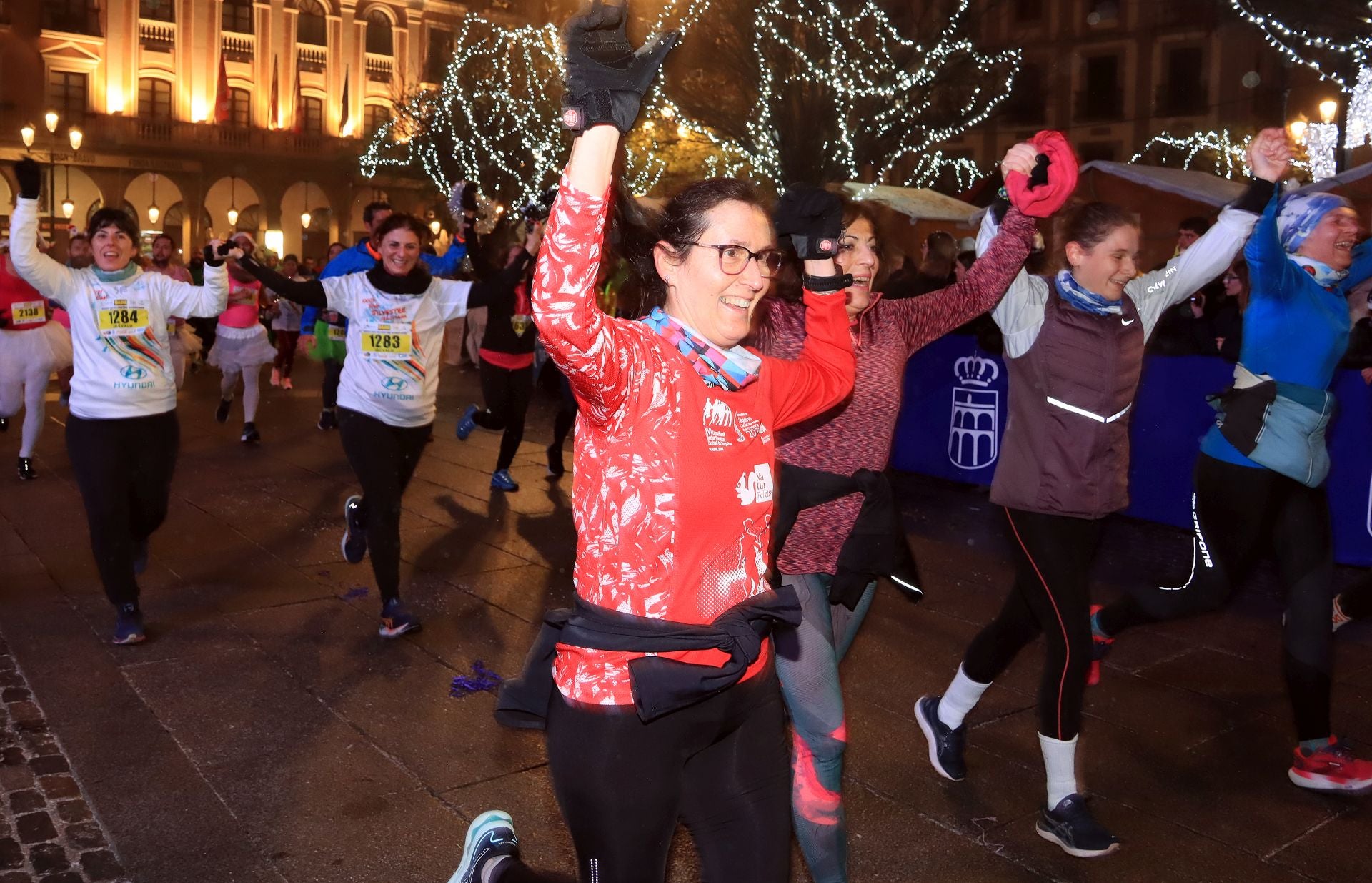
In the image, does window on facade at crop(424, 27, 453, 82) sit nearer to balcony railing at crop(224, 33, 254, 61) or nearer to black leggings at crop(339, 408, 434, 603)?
balcony railing at crop(224, 33, 254, 61)

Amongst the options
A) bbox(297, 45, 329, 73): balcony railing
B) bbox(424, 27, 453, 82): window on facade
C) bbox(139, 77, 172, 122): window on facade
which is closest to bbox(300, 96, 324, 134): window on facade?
bbox(297, 45, 329, 73): balcony railing

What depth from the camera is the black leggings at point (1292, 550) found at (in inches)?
166

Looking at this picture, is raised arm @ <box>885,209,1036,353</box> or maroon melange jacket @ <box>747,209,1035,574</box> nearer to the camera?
maroon melange jacket @ <box>747,209,1035,574</box>

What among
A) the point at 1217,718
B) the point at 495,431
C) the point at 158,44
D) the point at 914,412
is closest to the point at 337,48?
the point at 158,44

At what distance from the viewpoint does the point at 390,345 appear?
5961 mm

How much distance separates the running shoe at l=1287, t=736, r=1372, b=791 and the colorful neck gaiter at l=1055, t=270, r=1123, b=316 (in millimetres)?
1806

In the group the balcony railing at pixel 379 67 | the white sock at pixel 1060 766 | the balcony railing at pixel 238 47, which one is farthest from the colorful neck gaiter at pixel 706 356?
the balcony railing at pixel 379 67

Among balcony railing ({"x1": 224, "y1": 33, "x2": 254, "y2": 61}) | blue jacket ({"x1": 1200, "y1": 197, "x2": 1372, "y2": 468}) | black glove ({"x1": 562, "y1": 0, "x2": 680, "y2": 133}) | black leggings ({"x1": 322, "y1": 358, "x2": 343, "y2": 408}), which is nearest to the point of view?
black glove ({"x1": 562, "y1": 0, "x2": 680, "y2": 133})

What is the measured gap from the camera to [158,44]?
49.6 m

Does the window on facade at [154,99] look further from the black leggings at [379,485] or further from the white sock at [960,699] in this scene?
the white sock at [960,699]

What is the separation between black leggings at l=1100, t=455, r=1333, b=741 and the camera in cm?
423

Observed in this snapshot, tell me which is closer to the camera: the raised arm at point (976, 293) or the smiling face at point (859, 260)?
the smiling face at point (859, 260)

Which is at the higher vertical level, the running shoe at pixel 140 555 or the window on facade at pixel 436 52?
the window on facade at pixel 436 52

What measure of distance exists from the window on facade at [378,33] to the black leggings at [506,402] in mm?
49591
